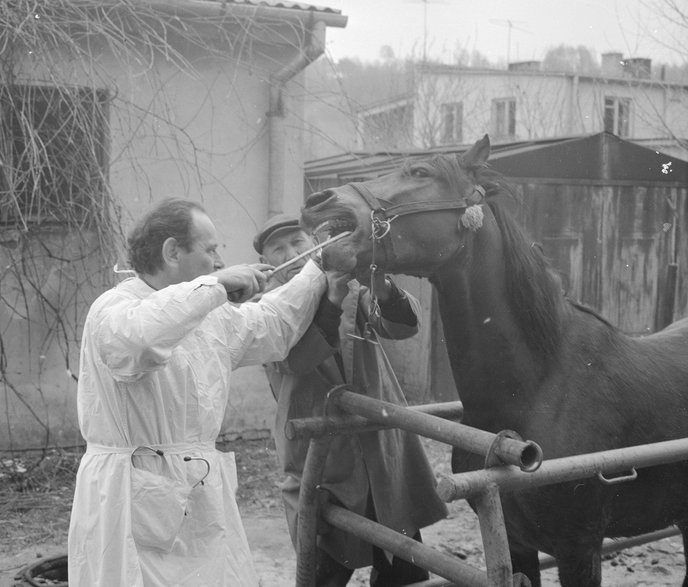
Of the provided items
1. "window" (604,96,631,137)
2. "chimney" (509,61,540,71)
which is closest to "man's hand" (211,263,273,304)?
"window" (604,96,631,137)

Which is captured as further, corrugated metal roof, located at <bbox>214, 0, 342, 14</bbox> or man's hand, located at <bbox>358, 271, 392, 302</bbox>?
corrugated metal roof, located at <bbox>214, 0, 342, 14</bbox>

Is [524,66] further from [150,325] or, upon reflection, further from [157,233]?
[150,325]

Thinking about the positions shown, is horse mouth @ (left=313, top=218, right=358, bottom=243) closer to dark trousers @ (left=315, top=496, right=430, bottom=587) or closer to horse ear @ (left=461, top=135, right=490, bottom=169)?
horse ear @ (left=461, top=135, right=490, bottom=169)

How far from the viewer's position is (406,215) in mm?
2639

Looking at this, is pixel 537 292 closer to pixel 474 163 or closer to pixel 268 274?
pixel 474 163

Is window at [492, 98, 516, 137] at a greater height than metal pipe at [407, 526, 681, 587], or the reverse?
window at [492, 98, 516, 137]

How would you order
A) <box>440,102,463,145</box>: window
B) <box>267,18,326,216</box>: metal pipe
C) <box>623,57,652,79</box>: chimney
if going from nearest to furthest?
<box>267,18,326,216</box>: metal pipe
<box>623,57,652,79</box>: chimney
<box>440,102,463,145</box>: window

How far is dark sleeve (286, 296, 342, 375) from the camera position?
286 cm

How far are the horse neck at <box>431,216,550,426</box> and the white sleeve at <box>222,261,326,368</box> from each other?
0.42m

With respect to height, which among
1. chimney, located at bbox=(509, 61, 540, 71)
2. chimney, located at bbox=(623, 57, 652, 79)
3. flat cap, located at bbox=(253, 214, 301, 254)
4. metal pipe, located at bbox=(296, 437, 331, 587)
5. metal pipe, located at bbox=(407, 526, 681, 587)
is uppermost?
chimney, located at bbox=(509, 61, 540, 71)

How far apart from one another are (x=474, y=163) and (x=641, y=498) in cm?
129

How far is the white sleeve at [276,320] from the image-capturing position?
2.66m

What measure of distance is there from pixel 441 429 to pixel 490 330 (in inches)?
19.0

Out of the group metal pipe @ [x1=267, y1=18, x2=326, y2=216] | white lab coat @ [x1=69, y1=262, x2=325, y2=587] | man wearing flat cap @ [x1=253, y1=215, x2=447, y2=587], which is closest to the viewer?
white lab coat @ [x1=69, y1=262, x2=325, y2=587]
